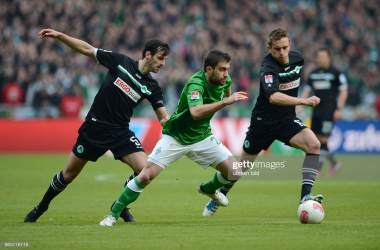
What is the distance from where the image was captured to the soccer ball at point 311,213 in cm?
617

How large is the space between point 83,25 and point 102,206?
52.6ft

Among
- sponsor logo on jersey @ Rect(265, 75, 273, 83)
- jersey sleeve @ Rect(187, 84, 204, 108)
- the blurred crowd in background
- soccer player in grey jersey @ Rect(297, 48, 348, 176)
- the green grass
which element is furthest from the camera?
the blurred crowd in background

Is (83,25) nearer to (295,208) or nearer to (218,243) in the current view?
(295,208)

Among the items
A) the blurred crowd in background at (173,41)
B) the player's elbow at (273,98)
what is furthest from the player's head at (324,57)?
the blurred crowd in background at (173,41)

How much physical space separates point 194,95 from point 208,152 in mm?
921

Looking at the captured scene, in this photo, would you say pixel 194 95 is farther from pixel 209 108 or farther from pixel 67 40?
pixel 67 40

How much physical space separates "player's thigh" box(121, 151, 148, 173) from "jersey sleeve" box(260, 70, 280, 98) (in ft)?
6.16

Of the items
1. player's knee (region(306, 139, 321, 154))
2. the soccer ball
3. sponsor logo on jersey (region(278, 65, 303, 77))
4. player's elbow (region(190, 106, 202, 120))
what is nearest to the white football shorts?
player's elbow (region(190, 106, 202, 120))

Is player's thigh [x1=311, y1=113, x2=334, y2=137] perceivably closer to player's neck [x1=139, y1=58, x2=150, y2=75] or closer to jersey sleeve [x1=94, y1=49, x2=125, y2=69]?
player's neck [x1=139, y1=58, x2=150, y2=75]

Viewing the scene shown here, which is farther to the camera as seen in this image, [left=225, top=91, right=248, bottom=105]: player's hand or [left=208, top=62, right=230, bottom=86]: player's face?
[left=208, top=62, right=230, bottom=86]: player's face

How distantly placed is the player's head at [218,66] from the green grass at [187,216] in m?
1.81

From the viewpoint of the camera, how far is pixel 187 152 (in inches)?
265

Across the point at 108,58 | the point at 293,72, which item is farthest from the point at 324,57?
the point at 108,58

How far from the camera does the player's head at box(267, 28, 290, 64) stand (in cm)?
700
